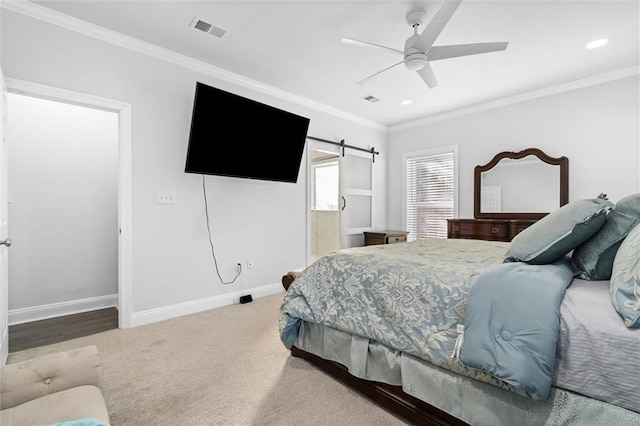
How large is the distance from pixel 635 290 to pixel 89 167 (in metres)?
4.48

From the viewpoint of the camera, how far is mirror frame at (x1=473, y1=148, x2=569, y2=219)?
3.74 meters

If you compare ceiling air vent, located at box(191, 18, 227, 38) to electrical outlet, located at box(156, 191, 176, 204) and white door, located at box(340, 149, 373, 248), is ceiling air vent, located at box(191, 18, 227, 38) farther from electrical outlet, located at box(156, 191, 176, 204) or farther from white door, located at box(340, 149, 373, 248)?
white door, located at box(340, 149, 373, 248)

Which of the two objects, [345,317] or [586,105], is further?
[586,105]

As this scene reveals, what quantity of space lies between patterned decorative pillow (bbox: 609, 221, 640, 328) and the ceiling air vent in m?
3.04

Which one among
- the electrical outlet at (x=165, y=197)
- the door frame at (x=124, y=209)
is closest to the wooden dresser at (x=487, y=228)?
the electrical outlet at (x=165, y=197)

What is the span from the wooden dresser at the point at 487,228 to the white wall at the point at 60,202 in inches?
177

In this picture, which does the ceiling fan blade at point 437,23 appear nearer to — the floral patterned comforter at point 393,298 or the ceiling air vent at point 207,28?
the floral patterned comforter at point 393,298

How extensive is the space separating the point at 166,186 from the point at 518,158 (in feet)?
14.5

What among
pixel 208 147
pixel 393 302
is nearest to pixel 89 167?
pixel 208 147

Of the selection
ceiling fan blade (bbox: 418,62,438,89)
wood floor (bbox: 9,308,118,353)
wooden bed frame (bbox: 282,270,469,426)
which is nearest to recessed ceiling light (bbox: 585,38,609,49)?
ceiling fan blade (bbox: 418,62,438,89)

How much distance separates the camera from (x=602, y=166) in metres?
3.50

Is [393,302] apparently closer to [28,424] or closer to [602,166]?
[28,424]

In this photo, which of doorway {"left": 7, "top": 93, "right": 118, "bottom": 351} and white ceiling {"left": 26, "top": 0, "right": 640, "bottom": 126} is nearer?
white ceiling {"left": 26, "top": 0, "right": 640, "bottom": 126}

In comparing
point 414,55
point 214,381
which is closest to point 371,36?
point 414,55
